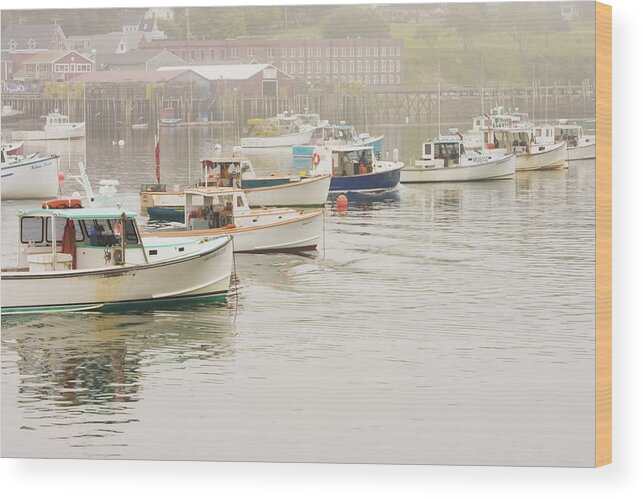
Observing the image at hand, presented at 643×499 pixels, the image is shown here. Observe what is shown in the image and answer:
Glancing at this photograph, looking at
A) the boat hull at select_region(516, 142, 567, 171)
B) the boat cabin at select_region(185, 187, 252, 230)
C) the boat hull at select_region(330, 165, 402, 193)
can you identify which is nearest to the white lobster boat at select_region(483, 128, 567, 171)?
the boat hull at select_region(516, 142, 567, 171)

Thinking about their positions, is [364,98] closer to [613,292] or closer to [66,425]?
[613,292]

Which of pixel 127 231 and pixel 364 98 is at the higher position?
pixel 364 98

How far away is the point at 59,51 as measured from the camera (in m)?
16.3

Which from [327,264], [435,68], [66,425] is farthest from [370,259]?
[66,425]

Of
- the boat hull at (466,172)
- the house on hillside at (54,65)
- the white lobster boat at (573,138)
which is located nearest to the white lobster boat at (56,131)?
the house on hillside at (54,65)

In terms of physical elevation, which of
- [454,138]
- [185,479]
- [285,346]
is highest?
[454,138]

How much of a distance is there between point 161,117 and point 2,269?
1.93m

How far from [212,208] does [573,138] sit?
11.8 ft

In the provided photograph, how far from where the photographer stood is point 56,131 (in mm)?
16203

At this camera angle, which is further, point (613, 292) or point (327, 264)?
point (327, 264)

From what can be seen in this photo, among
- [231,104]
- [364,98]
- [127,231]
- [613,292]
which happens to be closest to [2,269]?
[127,231]

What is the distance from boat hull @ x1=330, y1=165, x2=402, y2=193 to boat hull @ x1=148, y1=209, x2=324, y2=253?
1.30ft

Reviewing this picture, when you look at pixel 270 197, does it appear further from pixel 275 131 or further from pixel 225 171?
pixel 275 131

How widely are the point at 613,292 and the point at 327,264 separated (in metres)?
2.56
